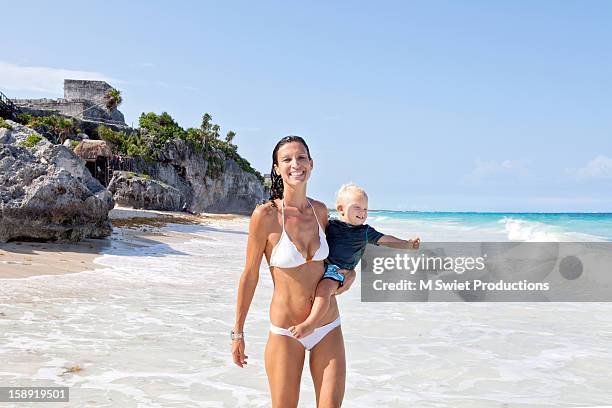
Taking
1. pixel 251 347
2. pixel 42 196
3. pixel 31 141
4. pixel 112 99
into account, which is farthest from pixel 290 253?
pixel 112 99

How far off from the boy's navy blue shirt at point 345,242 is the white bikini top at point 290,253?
0.05m

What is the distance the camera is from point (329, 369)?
9.54 ft

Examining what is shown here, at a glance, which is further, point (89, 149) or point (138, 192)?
point (138, 192)

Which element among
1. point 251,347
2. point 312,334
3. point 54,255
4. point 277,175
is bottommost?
point 251,347

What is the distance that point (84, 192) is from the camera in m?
13.3

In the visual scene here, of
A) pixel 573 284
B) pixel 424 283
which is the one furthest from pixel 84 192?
pixel 573 284

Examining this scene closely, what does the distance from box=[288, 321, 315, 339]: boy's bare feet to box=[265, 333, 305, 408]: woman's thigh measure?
A: 0.11 m

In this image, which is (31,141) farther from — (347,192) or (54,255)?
(347,192)

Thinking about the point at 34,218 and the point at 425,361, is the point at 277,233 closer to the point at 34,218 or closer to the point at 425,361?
the point at 425,361

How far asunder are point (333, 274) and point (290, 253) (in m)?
0.25

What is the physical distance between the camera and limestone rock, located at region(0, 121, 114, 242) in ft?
39.5

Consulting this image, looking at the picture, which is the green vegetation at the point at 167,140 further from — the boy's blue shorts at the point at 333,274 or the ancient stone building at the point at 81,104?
the boy's blue shorts at the point at 333,274

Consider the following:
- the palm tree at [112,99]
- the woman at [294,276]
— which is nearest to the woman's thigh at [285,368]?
the woman at [294,276]

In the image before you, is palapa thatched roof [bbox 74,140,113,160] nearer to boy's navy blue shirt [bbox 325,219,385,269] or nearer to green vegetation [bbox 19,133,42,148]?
green vegetation [bbox 19,133,42,148]
